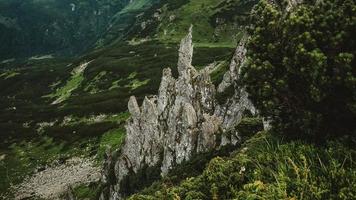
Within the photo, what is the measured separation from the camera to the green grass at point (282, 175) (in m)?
13.0

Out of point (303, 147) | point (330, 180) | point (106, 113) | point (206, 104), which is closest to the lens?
point (330, 180)

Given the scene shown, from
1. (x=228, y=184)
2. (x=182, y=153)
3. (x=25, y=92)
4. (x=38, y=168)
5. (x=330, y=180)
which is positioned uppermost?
(x=330, y=180)

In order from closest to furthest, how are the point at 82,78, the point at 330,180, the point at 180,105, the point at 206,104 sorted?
1. the point at 330,180
2. the point at 180,105
3. the point at 206,104
4. the point at 82,78

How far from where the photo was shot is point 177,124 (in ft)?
156

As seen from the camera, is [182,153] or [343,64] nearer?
[343,64]

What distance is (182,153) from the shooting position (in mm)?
44562

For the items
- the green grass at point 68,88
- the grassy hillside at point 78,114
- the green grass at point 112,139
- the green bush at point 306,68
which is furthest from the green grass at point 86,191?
the green grass at point 68,88

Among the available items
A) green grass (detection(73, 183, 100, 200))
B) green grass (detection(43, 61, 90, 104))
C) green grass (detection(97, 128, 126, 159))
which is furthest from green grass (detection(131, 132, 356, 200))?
green grass (detection(43, 61, 90, 104))

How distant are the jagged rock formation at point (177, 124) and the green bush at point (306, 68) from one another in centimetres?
2518

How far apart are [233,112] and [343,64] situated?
39.4 meters

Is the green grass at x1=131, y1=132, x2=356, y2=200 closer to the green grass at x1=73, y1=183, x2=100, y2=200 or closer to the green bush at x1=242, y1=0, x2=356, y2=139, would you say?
the green bush at x1=242, y1=0, x2=356, y2=139

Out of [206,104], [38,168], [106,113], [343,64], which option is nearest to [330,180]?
[343,64]

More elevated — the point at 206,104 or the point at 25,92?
the point at 206,104

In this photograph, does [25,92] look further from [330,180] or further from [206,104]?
[330,180]
